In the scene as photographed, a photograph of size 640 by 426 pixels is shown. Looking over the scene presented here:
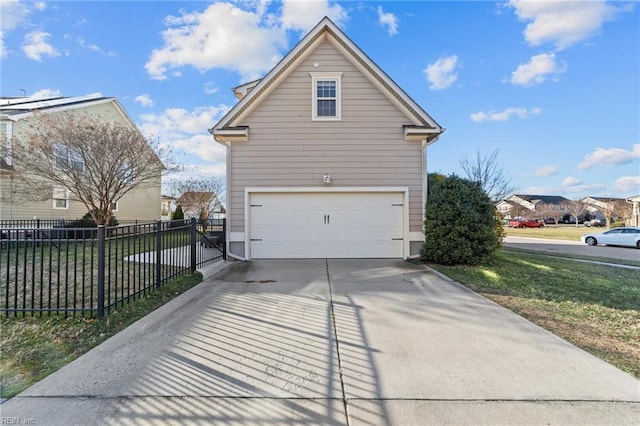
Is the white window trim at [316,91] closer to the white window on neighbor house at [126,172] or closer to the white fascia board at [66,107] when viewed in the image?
the white window on neighbor house at [126,172]

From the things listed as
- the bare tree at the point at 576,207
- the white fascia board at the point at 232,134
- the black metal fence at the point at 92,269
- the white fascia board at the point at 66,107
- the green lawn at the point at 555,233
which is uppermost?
the white fascia board at the point at 66,107

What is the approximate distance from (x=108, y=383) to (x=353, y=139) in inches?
334

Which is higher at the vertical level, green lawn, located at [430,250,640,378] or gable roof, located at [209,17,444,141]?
gable roof, located at [209,17,444,141]

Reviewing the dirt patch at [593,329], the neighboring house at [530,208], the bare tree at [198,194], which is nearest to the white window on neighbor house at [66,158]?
the bare tree at [198,194]

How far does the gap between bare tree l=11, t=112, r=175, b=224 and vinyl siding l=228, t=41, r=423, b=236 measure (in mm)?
7000

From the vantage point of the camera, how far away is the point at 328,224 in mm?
9617

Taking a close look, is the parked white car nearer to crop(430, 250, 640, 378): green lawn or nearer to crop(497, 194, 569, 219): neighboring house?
crop(430, 250, 640, 378): green lawn

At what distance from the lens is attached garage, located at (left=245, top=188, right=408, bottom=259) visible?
9.56 meters

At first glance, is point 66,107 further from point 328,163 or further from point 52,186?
point 328,163

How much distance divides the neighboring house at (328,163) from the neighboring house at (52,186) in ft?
31.9

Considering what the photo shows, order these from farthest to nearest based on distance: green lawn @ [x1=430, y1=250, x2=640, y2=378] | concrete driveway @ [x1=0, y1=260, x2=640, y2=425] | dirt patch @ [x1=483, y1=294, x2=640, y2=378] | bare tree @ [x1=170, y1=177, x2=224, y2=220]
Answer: bare tree @ [x1=170, y1=177, x2=224, y2=220], green lawn @ [x1=430, y1=250, x2=640, y2=378], dirt patch @ [x1=483, y1=294, x2=640, y2=378], concrete driveway @ [x1=0, y1=260, x2=640, y2=425]

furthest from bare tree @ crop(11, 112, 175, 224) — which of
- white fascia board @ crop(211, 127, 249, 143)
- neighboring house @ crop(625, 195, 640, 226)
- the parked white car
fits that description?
neighboring house @ crop(625, 195, 640, 226)

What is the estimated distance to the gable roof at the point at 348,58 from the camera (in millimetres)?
9266

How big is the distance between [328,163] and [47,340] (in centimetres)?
762
